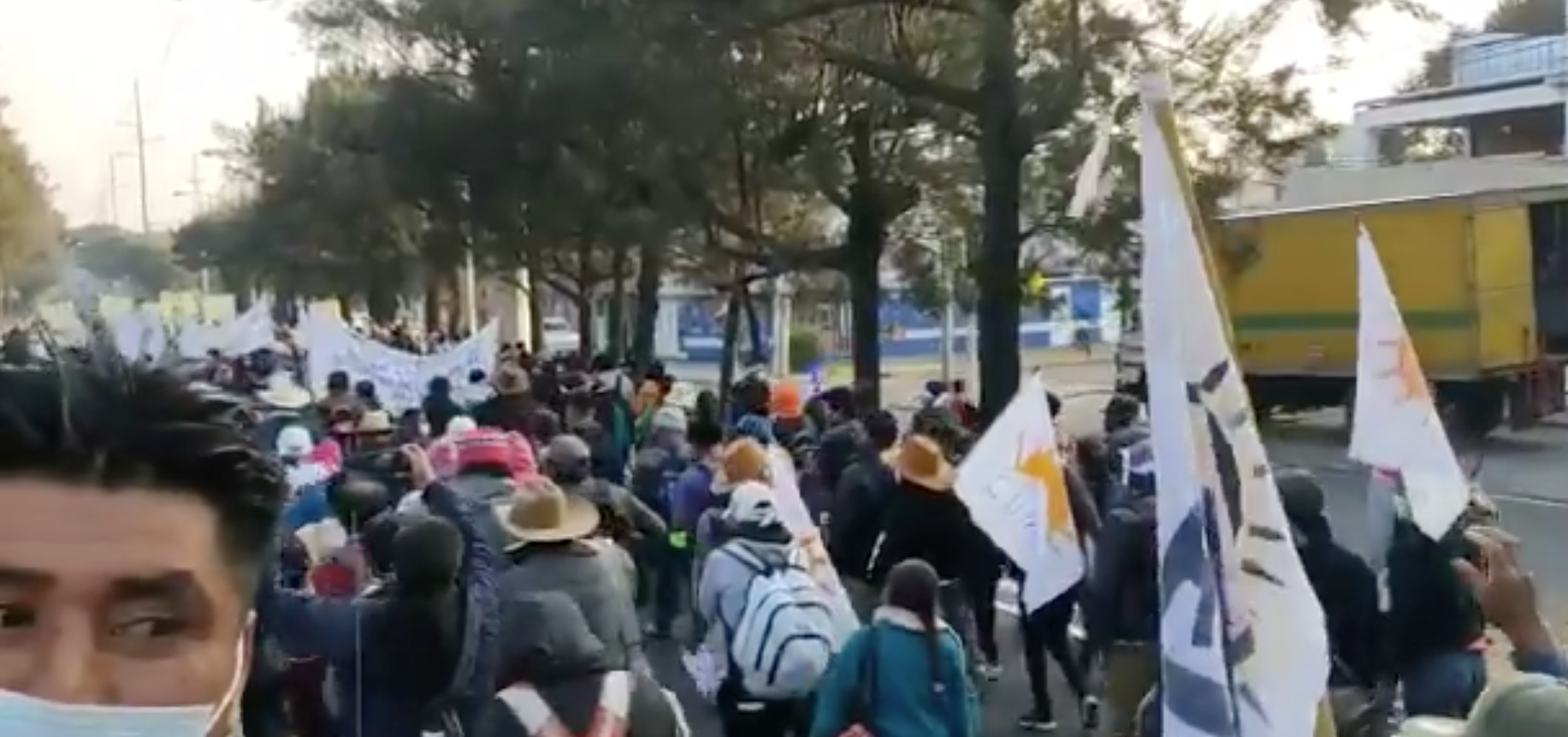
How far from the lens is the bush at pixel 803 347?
1833 inches

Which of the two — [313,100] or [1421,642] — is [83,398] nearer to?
[1421,642]

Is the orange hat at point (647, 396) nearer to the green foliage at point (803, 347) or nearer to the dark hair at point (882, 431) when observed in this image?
the dark hair at point (882, 431)

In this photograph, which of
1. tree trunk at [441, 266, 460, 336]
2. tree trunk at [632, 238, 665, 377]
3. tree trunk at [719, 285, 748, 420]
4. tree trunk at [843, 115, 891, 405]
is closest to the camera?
tree trunk at [843, 115, 891, 405]

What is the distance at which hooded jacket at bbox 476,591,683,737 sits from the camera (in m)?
4.61

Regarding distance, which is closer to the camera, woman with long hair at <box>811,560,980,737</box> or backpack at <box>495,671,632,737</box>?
backpack at <box>495,671,632,737</box>

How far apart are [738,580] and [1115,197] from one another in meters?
9.27

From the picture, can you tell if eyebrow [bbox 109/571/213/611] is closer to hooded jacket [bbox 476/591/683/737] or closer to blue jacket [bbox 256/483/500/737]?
hooded jacket [bbox 476/591/683/737]

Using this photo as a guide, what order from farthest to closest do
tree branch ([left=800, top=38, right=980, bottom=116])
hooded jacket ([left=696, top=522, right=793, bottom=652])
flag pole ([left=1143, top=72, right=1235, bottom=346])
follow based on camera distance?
tree branch ([left=800, top=38, right=980, bottom=116]), hooded jacket ([left=696, top=522, right=793, bottom=652]), flag pole ([left=1143, top=72, right=1235, bottom=346])

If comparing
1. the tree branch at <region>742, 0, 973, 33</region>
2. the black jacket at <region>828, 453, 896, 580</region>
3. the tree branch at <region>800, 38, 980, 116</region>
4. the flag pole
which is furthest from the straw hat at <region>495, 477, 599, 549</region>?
the tree branch at <region>800, 38, 980, 116</region>

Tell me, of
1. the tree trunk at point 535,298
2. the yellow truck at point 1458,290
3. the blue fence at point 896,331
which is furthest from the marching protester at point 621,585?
the blue fence at point 896,331

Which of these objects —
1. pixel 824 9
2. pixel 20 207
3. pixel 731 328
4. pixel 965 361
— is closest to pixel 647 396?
pixel 824 9

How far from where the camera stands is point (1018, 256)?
16.2 meters

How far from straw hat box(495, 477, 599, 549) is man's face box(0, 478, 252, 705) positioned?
3706mm

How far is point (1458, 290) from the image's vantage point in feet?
75.2
